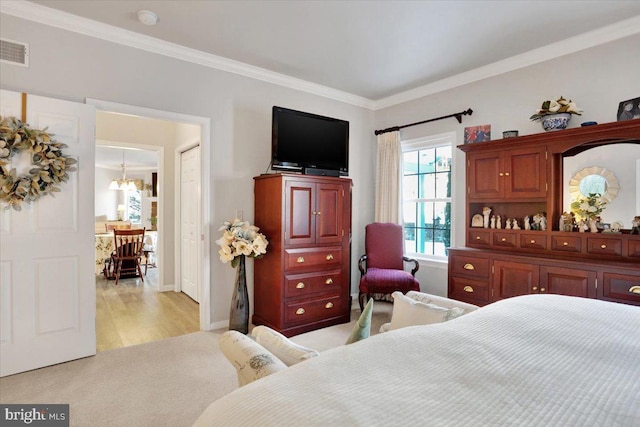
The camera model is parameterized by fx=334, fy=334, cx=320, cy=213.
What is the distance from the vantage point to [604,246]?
105 inches

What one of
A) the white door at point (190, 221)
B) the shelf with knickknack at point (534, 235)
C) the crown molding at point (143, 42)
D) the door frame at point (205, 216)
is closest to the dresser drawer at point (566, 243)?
the shelf with knickknack at point (534, 235)

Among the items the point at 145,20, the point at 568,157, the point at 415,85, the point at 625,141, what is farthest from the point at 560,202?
the point at 145,20

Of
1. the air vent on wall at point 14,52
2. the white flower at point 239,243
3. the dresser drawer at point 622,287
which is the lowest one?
the dresser drawer at point 622,287

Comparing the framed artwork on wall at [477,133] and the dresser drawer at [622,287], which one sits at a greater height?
the framed artwork on wall at [477,133]

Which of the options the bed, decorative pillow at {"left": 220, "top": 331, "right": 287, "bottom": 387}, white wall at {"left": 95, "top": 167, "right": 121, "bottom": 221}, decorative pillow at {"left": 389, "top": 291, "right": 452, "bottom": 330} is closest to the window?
decorative pillow at {"left": 389, "top": 291, "right": 452, "bottom": 330}

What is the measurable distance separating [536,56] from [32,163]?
14.9 ft

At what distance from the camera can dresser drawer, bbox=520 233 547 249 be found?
301 cm

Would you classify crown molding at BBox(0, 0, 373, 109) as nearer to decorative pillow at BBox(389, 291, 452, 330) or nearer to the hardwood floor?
the hardwood floor

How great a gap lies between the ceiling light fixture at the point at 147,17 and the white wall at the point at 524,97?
3.10 meters

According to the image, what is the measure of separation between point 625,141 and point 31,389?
4906 mm

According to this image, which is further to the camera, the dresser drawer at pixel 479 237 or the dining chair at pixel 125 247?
the dining chair at pixel 125 247

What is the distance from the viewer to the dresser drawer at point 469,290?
10.4 feet

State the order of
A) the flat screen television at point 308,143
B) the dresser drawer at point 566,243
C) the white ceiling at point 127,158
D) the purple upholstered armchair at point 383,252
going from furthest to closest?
the white ceiling at point 127,158 → the purple upholstered armchair at point 383,252 → the flat screen television at point 308,143 → the dresser drawer at point 566,243

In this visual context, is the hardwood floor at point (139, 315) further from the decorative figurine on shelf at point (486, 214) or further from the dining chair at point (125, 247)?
the decorative figurine on shelf at point (486, 214)
